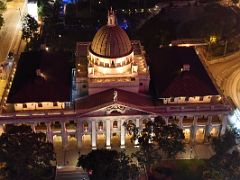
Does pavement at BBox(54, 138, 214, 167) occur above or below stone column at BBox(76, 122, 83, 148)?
below

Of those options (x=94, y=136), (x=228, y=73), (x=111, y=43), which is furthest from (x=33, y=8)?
(x=94, y=136)

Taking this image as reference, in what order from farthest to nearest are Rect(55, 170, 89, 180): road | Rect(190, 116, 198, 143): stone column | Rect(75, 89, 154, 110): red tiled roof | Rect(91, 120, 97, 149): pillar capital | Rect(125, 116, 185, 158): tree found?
Rect(190, 116, 198, 143): stone column, Rect(91, 120, 97, 149): pillar capital, Rect(75, 89, 154, 110): red tiled roof, Rect(55, 170, 89, 180): road, Rect(125, 116, 185, 158): tree

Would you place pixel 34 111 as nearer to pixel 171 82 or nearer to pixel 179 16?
pixel 171 82

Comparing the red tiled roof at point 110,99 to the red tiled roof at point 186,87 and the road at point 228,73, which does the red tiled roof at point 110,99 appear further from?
the road at point 228,73

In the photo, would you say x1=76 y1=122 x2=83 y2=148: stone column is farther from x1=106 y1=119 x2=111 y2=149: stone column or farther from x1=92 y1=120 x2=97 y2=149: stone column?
x1=106 y1=119 x2=111 y2=149: stone column

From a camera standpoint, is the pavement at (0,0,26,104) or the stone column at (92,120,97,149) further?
the pavement at (0,0,26,104)

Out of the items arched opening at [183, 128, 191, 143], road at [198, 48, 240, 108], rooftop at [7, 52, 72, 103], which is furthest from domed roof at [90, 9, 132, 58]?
road at [198, 48, 240, 108]

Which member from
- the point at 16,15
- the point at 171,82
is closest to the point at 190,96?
the point at 171,82

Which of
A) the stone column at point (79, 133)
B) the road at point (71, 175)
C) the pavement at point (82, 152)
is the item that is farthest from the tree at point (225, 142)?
the stone column at point (79, 133)
